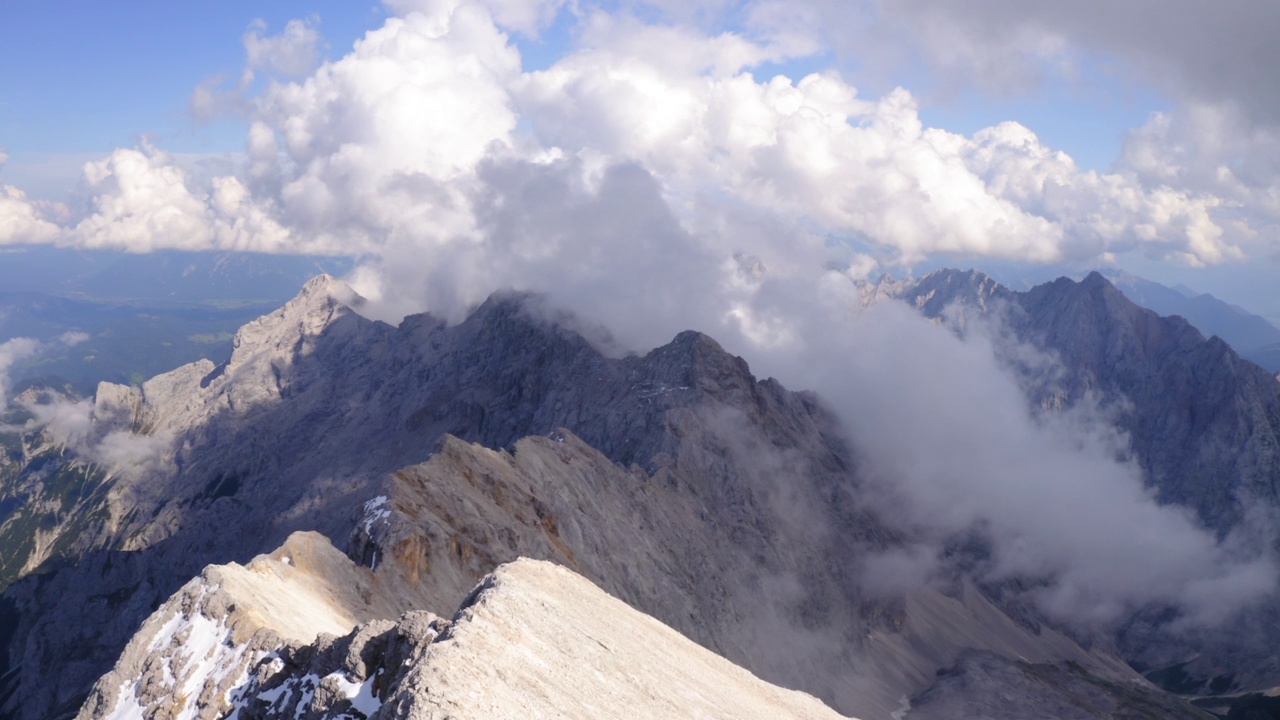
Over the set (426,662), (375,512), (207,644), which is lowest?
(375,512)

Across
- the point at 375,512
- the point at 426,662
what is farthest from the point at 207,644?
the point at 375,512

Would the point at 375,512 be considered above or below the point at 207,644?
below

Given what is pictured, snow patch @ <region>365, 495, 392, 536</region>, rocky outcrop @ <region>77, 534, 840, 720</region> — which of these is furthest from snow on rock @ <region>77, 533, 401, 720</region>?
snow patch @ <region>365, 495, 392, 536</region>

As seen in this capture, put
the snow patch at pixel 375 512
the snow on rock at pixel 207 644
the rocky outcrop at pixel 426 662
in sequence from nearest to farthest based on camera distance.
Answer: the rocky outcrop at pixel 426 662 → the snow on rock at pixel 207 644 → the snow patch at pixel 375 512

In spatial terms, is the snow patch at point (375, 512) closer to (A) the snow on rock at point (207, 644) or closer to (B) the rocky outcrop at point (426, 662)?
(B) the rocky outcrop at point (426, 662)

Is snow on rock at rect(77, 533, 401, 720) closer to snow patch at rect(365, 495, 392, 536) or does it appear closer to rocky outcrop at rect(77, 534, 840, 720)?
rocky outcrop at rect(77, 534, 840, 720)

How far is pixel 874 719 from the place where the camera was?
199125 mm

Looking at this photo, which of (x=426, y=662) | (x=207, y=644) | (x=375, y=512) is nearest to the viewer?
(x=426, y=662)

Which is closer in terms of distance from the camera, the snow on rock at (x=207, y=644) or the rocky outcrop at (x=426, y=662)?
the rocky outcrop at (x=426, y=662)

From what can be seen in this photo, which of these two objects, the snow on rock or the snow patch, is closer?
the snow on rock

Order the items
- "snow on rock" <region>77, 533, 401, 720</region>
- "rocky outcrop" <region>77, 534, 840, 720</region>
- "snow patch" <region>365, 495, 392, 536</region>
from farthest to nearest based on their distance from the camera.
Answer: "snow patch" <region>365, 495, 392, 536</region>, "snow on rock" <region>77, 533, 401, 720</region>, "rocky outcrop" <region>77, 534, 840, 720</region>

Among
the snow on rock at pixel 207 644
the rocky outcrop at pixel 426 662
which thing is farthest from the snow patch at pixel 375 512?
the snow on rock at pixel 207 644

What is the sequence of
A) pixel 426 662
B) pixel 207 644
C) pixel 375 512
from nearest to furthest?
pixel 426 662
pixel 207 644
pixel 375 512

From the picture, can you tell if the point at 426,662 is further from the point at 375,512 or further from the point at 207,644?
the point at 375,512
